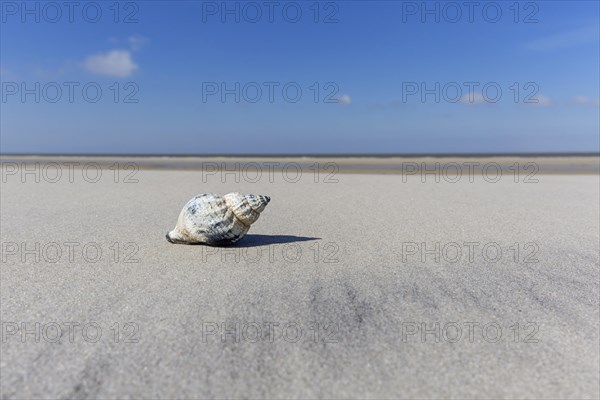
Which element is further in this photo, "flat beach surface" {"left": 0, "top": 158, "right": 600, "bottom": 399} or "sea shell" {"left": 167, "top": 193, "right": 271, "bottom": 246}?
"sea shell" {"left": 167, "top": 193, "right": 271, "bottom": 246}

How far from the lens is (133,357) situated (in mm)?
1990

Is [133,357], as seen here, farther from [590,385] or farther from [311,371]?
[590,385]

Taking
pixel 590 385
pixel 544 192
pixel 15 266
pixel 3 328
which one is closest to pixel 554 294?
pixel 590 385

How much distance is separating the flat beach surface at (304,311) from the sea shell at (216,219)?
0.37ft

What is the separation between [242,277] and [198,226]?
0.83m

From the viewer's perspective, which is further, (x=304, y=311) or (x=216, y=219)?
(x=216, y=219)

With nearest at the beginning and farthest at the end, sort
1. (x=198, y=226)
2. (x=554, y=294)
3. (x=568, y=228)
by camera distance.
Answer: (x=554, y=294) < (x=198, y=226) < (x=568, y=228)

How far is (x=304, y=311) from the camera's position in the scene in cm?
251

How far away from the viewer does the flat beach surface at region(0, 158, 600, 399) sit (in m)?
1.84

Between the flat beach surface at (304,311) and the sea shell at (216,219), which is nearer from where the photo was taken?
the flat beach surface at (304,311)

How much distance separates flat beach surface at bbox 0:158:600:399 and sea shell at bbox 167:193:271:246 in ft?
0.37

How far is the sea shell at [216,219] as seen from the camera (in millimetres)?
3719

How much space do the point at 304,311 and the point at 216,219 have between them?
149cm

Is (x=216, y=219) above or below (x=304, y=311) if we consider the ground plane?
above
